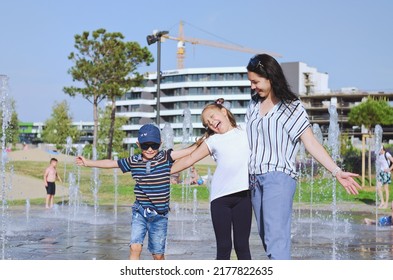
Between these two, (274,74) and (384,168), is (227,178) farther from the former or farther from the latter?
(384,168)

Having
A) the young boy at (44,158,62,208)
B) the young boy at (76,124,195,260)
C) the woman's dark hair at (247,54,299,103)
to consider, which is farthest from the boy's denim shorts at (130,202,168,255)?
the young boy at (44,158,62,208)

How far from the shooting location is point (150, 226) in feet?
16.8

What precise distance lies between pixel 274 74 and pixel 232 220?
113 cm

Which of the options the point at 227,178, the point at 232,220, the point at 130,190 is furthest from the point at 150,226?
the point at 130,190

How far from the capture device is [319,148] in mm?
4035

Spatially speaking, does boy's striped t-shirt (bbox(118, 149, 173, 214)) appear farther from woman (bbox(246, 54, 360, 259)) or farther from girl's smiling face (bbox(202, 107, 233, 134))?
woman (bbox(246, 54, 360, 259))

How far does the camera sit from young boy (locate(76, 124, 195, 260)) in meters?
5.04

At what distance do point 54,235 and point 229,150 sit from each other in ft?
20.5

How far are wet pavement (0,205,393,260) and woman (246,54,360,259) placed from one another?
10.7 feet

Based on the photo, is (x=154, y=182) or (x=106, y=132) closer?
(x=154, y=182)

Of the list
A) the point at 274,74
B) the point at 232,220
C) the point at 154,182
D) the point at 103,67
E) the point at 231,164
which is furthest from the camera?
the point at 103,67

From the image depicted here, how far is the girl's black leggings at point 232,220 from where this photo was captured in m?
4.52
